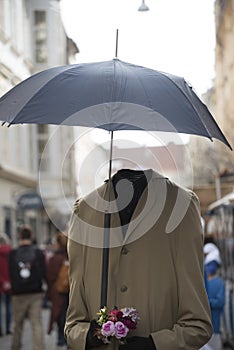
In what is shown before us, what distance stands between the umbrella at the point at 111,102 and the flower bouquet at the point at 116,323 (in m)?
0.17

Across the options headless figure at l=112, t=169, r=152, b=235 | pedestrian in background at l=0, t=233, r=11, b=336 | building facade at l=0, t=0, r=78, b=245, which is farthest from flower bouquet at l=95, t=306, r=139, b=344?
building facade at l=0, t=0, r=78, b=245

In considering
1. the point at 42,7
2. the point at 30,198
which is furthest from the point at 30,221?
the point at 42,7

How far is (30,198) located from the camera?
107ft

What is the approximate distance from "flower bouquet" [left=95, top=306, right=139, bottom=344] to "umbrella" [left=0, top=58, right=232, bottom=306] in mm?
165

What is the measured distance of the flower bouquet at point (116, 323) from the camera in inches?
155

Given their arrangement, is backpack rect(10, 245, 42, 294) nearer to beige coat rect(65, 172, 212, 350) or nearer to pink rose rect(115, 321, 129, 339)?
beige coat rect(65, 172, 212, 350)

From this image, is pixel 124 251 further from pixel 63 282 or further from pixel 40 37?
pixel 40 37

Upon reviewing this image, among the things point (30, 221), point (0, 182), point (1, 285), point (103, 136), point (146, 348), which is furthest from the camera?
point (30, 221)

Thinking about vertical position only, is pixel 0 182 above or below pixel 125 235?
above

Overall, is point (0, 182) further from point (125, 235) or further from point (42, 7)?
point (125, 235)

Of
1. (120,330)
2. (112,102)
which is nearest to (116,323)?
(120,330)

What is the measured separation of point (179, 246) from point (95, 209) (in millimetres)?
487

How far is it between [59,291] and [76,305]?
25.1ft

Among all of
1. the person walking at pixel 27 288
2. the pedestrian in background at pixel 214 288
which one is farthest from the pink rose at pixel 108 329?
the person walking at pixel 27 288
